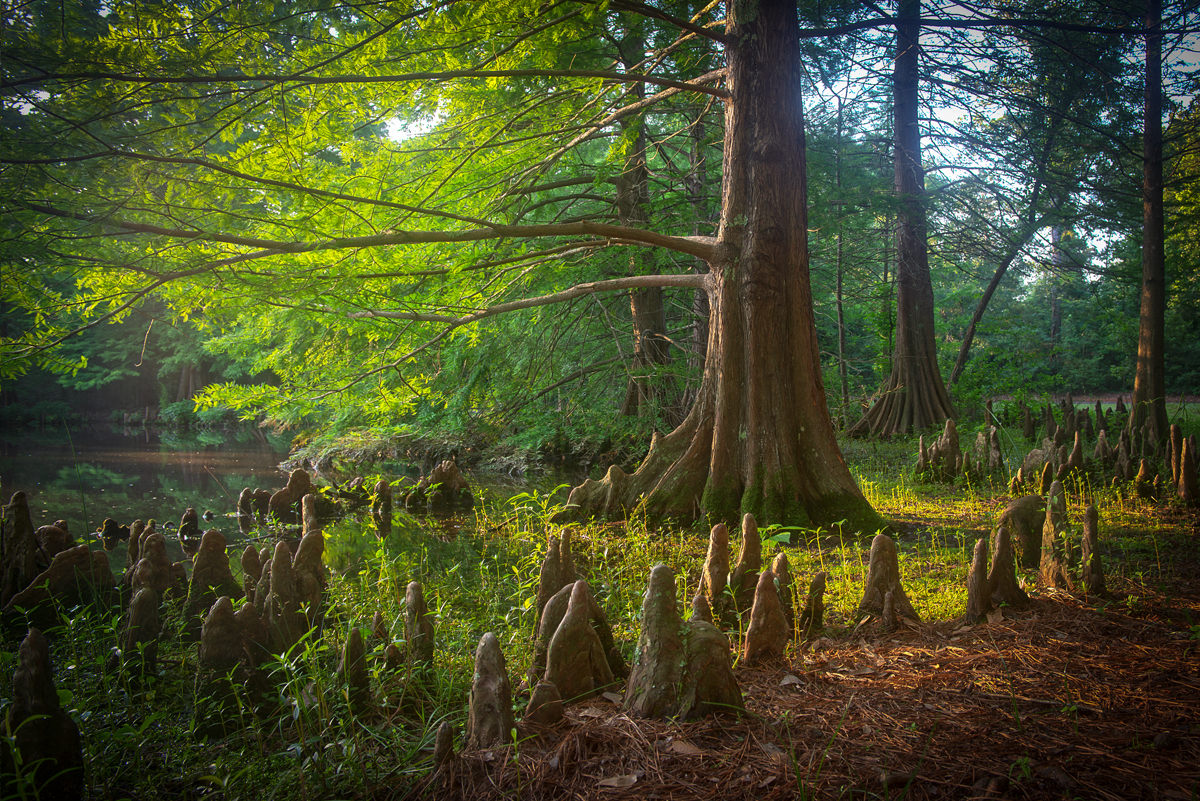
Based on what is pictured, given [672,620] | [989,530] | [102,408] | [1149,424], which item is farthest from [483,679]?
[102,408]

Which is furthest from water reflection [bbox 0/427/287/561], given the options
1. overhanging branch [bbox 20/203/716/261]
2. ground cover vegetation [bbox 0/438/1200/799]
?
ground cover vegetation [bbox 0/438/1200/799]

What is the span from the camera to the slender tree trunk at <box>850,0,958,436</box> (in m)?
13.8

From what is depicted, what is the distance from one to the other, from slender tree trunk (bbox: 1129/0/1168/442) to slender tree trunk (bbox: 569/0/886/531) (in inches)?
297

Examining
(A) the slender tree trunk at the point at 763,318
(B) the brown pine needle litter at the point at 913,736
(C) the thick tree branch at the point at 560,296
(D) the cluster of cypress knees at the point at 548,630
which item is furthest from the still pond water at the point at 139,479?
(B) the brown pine needle litter at the point at 913,736

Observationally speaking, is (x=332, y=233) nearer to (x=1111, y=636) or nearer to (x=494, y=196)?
(x=494, y=196)

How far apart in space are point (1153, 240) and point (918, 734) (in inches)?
473

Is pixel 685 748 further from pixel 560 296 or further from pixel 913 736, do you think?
pixel 560 296

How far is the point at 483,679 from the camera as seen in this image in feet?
7.43

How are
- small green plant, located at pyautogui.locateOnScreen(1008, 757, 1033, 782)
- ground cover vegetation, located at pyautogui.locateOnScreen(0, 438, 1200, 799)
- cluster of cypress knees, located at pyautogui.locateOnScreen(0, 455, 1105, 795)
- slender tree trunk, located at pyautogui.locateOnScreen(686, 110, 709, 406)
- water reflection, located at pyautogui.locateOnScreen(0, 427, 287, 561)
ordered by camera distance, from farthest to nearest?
slender tree trunk, located at pyautogui.locateOnScreen(686, 110, 709, 406) < water reflection, located at pyautogui.locateOnScreen(0, 427, 287, 561) < cluster of cypress knees, located at pyautogui.locateOnScreen(0, 455, 1105, 795) < ground cover vegetation, located at pyautogui.locateOnScreen(0, 438, 1200, 799) < small green plant, located at pyautogui.locateOnScreen(1008, 757, 1033, 782)

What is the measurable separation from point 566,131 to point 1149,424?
29.8 ft

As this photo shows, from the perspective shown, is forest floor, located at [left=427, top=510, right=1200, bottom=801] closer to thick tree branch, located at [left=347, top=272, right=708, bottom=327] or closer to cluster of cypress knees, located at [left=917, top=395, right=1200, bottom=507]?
cluster of cypress knees, located at [left=917, top=395, right=1200, bottom=507]

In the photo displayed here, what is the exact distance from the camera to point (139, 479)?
12836 mm

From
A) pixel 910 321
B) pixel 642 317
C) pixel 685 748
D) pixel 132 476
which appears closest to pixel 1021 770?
pixel 685 748

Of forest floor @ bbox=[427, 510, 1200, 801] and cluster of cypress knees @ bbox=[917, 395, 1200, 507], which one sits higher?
cluster of cypress knees @ bbox=[917, 395, 1200, 507]
